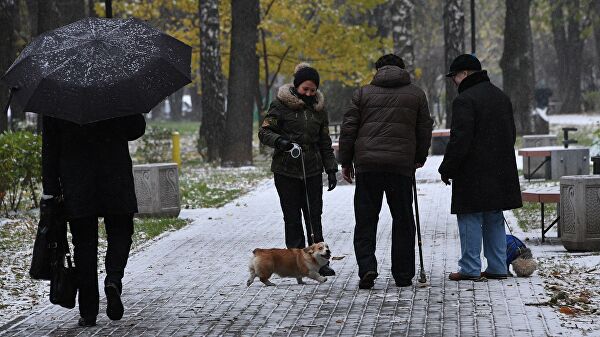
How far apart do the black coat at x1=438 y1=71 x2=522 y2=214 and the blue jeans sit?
19cm

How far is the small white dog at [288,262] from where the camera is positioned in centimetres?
1002

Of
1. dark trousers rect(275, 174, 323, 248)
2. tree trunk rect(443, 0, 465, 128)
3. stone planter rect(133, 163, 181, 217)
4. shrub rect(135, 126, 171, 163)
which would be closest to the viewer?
dark trousers rect(275, 174, 323, 248)

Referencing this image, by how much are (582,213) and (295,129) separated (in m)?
3.25

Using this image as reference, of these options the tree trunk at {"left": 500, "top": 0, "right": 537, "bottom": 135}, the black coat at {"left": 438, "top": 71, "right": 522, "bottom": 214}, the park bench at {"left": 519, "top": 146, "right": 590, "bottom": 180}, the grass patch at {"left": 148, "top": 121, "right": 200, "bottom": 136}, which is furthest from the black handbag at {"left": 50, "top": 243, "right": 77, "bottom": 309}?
the grass patch at {"left": 148, "top": 121, "right": 200, "bottom": 136}

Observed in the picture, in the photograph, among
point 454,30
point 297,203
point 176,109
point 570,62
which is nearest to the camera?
point 297,203

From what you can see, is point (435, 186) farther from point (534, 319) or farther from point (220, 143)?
point (534, 319)

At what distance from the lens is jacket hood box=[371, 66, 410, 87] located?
971cm

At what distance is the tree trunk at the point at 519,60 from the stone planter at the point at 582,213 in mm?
25028

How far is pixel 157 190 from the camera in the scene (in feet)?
55.6

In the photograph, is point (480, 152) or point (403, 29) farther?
point (403, 29)

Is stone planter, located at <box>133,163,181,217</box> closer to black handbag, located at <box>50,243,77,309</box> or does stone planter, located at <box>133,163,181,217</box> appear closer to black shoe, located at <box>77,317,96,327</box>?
black shoe, located at <box>77,317,96,327</box>

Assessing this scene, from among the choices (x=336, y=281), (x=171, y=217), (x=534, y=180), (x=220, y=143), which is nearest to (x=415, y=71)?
(x=220, y=143)

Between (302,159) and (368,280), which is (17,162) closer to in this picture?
(302,159)

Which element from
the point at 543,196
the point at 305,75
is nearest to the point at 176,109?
the point at 543,196
